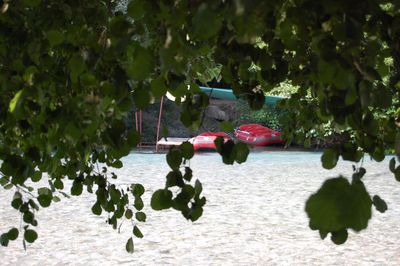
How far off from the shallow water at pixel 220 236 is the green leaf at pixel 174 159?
3065 millimetres

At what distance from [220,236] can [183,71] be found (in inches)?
193

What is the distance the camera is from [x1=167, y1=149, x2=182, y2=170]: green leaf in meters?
1.07

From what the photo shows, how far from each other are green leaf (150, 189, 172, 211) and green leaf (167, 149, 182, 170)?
49mm

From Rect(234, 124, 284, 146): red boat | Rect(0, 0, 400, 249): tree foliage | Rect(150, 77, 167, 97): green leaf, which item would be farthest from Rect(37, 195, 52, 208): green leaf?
Rect(234, 124, 284, 146): red boat

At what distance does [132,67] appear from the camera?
825 mm

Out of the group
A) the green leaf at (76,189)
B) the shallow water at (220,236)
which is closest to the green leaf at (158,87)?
the green leaf at (76,189)

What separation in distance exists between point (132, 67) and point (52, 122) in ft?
1.85

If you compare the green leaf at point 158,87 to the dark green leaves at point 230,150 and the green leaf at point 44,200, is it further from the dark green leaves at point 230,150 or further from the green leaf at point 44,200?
the green leaf at point 44,200

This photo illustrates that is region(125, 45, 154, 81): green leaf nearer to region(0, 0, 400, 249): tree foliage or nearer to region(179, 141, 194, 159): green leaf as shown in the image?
region(0, 0, 400, 249): tree foliage

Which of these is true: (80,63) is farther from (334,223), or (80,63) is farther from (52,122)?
(334,223)

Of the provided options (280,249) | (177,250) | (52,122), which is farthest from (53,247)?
(52,122)

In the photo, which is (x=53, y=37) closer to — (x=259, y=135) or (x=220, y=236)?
(x=220, y=236)

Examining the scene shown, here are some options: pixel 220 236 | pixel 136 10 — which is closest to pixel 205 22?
pixel 136 10

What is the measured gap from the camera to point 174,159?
1.07 m
